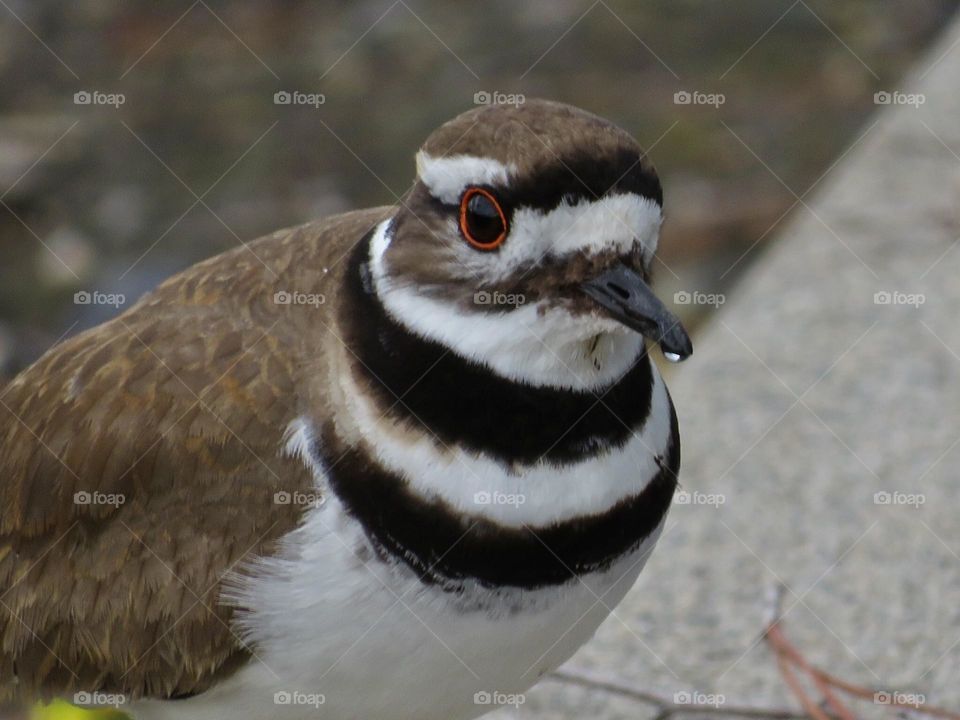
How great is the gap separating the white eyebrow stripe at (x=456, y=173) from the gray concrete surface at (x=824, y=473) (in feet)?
6.10

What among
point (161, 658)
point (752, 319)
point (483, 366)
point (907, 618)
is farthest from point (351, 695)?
point (752, 319)

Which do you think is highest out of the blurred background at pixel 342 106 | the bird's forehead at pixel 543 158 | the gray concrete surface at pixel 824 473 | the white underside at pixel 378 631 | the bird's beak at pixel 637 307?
the bird's forehead at pixel 543 158

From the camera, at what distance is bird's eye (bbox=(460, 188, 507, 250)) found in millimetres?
3143

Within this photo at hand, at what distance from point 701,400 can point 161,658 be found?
2.45 meters

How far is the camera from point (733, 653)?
4.49 metres

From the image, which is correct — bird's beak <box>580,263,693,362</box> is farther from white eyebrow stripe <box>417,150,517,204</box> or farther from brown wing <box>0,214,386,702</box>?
brown wing <box>0,214,386,702</box>

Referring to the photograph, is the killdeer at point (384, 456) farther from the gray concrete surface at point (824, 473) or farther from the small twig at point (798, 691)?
the gray concrete surface at point (824, 473)

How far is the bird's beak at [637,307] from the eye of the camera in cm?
304

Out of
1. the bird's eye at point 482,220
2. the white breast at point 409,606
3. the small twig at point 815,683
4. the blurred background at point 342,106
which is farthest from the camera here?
the blurred background at point 342,106

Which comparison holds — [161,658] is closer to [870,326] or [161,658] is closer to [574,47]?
[870,326]

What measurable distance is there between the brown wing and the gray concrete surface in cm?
134

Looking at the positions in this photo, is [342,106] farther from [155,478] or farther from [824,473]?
[155,478]

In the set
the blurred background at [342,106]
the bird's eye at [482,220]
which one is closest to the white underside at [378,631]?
the bird's eye at [482,220]

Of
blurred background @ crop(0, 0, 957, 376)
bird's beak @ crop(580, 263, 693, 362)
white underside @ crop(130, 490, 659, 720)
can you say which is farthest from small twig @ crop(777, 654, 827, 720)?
blurred background @ crop(0, 0, 957, 376)
